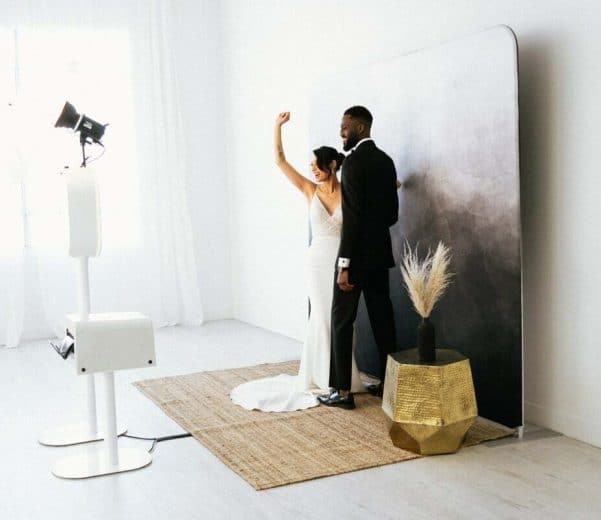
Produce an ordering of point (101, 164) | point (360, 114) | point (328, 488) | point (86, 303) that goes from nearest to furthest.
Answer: point (328, 488) < point (86, 303) < point (360, 114) < point (101, 164)

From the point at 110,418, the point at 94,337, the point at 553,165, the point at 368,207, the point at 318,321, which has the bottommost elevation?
the point at 110,418

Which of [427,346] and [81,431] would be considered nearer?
[427,346]

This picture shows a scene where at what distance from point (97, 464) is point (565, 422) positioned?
6.83 feet

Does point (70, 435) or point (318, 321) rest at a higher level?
point (318, 321)

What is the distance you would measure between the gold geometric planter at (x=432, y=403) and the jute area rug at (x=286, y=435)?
0.37 ft

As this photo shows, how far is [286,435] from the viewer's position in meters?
3.85

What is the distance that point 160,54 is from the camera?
23.8 ft

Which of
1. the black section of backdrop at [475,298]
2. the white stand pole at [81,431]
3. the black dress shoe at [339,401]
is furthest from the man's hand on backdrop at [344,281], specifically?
the white stand pole at [81,431]

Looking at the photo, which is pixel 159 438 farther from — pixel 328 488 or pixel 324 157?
pixel 324 157

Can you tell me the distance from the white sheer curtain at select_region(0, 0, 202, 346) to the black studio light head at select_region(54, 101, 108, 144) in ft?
9.80

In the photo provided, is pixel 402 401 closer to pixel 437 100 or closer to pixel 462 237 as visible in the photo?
pixel 462 237

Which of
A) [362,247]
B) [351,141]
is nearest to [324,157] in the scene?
[351,141]

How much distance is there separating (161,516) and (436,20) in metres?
2.93

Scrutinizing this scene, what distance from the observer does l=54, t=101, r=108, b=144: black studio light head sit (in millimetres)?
3656
